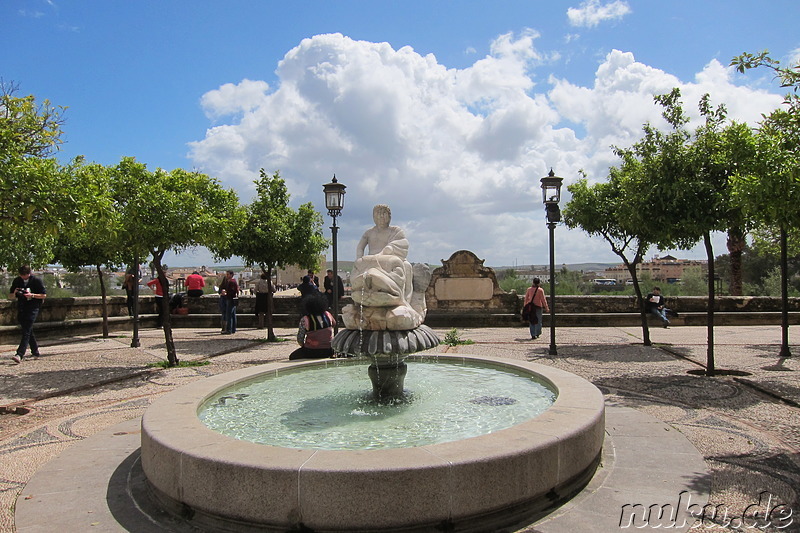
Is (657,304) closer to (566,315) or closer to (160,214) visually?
(566,315)

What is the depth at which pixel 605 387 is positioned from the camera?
7.23 m

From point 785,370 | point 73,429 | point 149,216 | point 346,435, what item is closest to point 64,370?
point 149,216

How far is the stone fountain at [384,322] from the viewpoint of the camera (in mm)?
5098

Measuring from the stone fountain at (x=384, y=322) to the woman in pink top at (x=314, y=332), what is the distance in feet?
11.5

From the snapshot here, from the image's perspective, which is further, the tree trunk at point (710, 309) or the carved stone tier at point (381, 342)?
the tree trunk at point (710, 309)

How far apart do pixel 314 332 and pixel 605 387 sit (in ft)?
15.0

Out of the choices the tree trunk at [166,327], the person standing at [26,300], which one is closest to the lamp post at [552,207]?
the tree trunk at [166,327]

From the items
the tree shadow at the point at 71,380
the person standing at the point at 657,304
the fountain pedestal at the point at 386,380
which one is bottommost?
the tree shadow at the point at 71,380

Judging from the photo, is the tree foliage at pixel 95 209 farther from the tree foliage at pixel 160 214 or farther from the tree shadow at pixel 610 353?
the tree shadow at pixel 610 353

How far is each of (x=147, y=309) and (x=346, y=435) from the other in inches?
626

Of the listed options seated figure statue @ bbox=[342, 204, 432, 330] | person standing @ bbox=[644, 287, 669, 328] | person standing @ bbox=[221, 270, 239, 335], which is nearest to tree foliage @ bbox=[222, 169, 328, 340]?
person standing @ bbox=[221, 270, 239, 335]

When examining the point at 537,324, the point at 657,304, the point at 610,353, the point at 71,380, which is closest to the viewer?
the point at 71,380

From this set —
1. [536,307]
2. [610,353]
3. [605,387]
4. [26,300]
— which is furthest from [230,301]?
[605,387]

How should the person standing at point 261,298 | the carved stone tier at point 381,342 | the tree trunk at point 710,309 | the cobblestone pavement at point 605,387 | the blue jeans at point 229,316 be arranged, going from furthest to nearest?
the person standing at point 261,298
the blue jeans at point 229,316
the tree trunk at point 710,309
the carved stone tier at point 381,342
the cobblestone pavement at point 605,387
